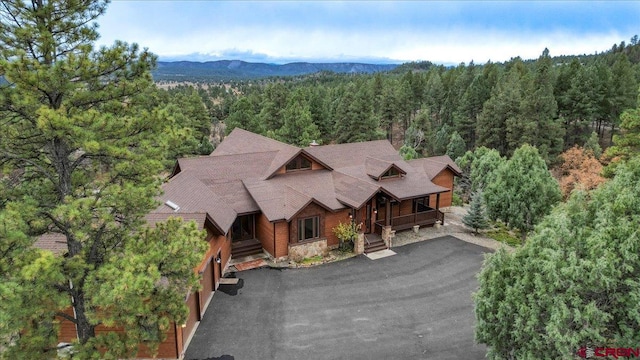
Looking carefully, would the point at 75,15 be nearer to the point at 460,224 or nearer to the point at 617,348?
the point at 617,348

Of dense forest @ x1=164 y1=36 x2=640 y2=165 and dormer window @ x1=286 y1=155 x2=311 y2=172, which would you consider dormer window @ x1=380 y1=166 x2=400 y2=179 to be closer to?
dormer window @ x1=286 y1=155 x2=311 y2=172

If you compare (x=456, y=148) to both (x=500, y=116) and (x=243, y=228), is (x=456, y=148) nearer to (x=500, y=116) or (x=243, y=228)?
(x=500, y=116)

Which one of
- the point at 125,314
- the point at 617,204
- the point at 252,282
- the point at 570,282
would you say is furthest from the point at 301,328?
the point at 617,204

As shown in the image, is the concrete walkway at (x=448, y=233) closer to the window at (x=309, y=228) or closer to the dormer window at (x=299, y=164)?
the window at (x=309, y=228)

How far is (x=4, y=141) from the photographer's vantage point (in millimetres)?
8211

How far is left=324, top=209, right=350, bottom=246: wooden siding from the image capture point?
824 inches

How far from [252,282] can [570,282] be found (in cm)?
1290

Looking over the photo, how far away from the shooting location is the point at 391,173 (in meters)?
24.6

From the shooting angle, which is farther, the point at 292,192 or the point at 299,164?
the point at 299,164

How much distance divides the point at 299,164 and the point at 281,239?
581 centimetres

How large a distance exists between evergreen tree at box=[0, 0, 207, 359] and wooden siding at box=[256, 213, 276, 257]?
10.0 m

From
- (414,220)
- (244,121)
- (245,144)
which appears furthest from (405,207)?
(244,121)

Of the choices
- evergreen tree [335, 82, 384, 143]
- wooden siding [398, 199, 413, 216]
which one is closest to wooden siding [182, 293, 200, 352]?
wooden siding [398, 199, 413, 216]

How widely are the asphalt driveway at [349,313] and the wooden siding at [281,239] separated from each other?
48.1 inches
